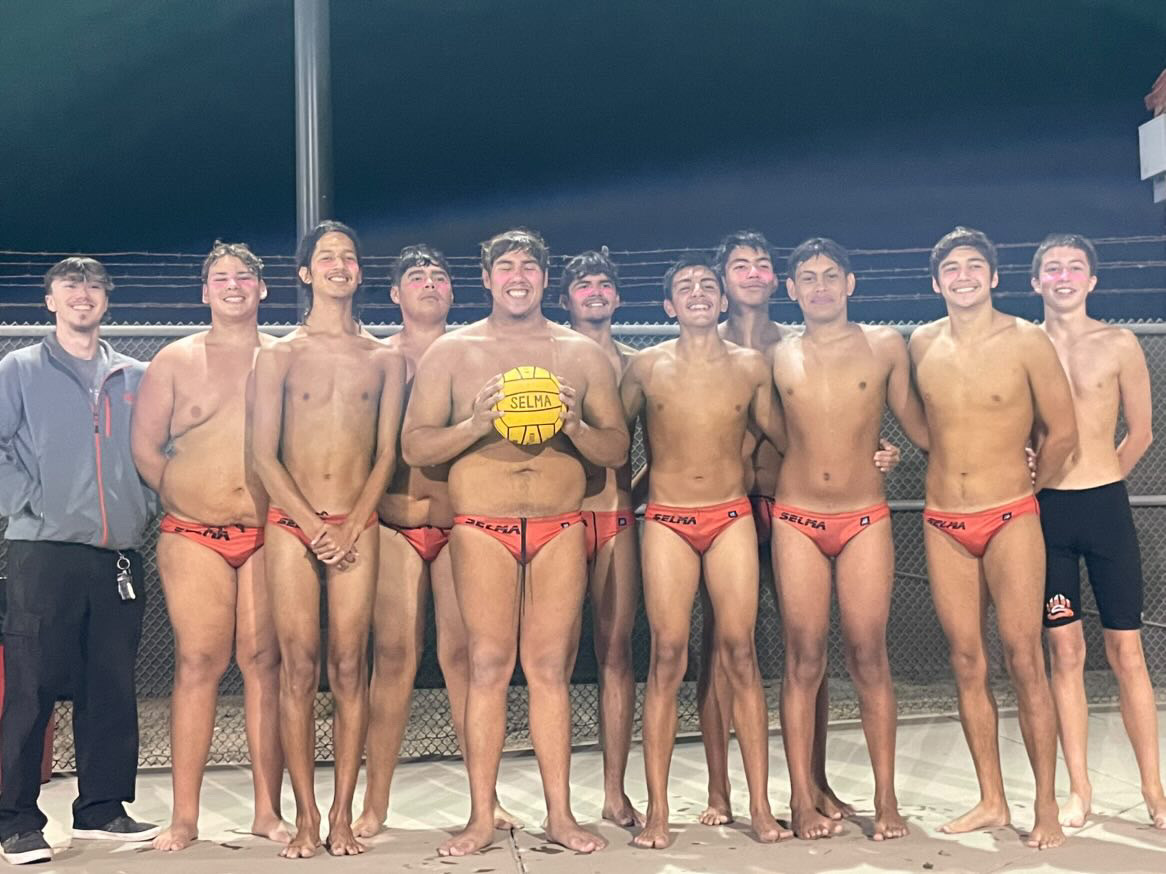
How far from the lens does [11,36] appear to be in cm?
1342

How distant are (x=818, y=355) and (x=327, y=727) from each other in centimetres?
350

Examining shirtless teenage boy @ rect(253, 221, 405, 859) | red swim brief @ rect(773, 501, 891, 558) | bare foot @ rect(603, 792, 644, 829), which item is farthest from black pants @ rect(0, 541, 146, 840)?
red swim brief @ rect(773, 501, 891, 558)

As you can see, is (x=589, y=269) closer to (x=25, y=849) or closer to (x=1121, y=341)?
(x=1121, y=341)

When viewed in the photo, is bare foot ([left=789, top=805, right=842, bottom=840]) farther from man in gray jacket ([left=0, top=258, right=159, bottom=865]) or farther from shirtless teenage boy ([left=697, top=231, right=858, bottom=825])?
man in gray jacket ([left=0, top=258, right=159, bottom=865])

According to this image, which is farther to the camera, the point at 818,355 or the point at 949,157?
the point at 949,157

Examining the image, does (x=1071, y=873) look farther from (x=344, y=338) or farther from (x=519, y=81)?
(x=519, y=81)

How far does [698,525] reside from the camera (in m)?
4.55

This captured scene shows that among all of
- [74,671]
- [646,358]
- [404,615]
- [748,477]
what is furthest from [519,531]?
[74,671]

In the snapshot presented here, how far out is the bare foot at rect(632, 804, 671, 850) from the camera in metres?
4.43

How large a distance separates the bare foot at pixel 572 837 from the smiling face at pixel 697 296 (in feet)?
6.34

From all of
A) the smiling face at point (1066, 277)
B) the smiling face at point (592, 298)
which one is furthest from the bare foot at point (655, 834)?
the smiling face at point (1066, 277)

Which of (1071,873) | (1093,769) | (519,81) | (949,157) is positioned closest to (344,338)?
(1071,873)

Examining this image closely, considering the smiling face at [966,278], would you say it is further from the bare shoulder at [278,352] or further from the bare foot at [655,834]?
the bare shoulder at [278,352]

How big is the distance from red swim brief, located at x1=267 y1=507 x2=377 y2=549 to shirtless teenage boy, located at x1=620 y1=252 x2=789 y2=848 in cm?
114
